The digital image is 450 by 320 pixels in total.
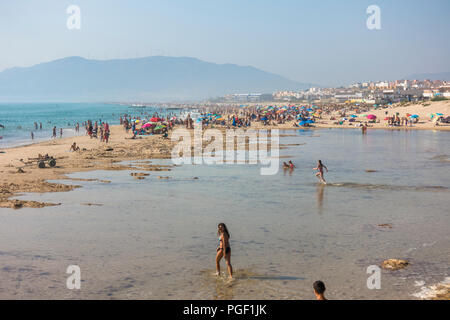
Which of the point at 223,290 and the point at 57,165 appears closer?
the point at 223,290

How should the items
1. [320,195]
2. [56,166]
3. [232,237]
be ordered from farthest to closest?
[56,166]
[320,195]
[232,237]

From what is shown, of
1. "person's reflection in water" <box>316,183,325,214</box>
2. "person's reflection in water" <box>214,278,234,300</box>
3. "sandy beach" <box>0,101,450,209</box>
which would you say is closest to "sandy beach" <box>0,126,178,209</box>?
"sandy beach" <box>0,101,450,209</box>

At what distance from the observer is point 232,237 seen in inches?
475

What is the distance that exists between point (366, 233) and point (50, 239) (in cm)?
884

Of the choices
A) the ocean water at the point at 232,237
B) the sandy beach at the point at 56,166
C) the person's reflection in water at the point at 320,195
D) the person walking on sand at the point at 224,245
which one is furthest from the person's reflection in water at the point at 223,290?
the sandy beach at the point at 56,166

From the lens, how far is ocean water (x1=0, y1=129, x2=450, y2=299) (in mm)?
8836

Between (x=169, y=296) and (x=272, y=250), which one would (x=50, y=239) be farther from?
(x=272, y=250)

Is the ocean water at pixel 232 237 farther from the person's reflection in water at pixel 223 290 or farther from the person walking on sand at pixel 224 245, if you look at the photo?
the person walking on sand at pixel 224 245

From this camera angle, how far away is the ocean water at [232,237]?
8836 millimetres

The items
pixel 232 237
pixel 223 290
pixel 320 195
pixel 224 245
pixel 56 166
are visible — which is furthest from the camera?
pixel 56 166

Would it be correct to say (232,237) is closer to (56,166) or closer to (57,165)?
(56,166)

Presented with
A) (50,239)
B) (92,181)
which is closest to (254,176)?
(92,181)

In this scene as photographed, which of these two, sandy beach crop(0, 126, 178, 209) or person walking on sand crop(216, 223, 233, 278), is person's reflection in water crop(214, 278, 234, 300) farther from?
sandy beach crop(0, 126, 178, 209)

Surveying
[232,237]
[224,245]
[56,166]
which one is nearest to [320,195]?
[232,237]
